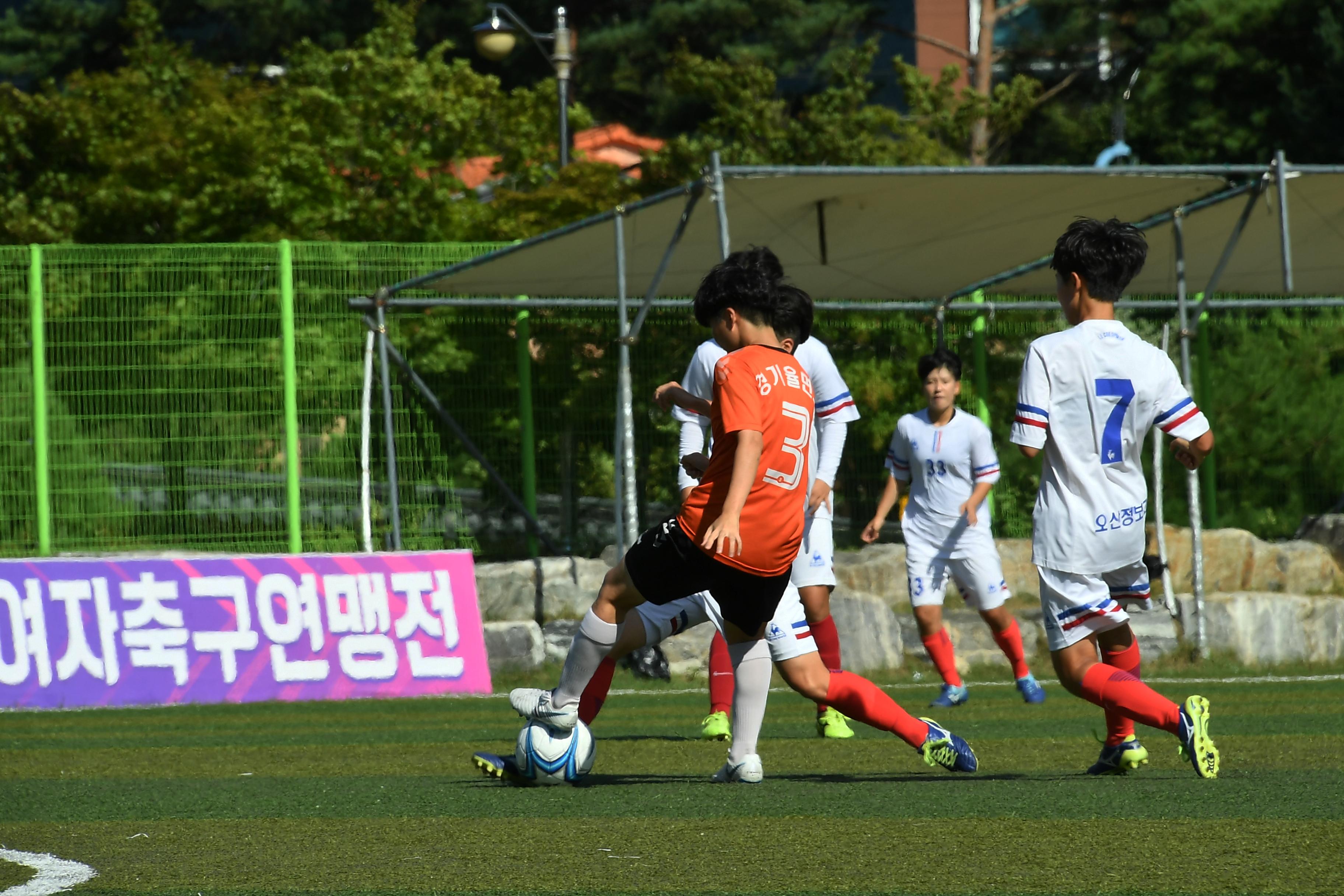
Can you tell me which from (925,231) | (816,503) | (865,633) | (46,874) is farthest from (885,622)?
(46,874)

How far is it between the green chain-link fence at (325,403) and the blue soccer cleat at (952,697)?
440cm

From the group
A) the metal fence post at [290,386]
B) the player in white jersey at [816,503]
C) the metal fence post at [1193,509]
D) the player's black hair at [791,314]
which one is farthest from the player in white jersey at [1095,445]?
the metal fence post at [290,386]

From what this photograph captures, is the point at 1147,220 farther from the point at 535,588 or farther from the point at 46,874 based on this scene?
the point at 46,874

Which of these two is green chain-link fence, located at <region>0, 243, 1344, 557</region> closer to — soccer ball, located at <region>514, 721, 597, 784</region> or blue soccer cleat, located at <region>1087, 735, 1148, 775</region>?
soccer ball, located at <region>514, 721, 597, 784</region>

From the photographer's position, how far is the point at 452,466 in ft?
42.5

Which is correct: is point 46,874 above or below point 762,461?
below

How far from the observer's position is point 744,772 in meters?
5.88

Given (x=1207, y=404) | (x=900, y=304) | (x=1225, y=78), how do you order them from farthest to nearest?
(x=1225, y=78) < (x=1207, y=404) < (x=900, y=304)

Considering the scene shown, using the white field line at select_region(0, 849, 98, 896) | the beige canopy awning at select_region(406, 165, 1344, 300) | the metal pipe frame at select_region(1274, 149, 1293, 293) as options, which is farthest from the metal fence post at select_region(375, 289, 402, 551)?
the white field line at select_region(0, 849, 98, 896)

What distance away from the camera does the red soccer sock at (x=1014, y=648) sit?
393 inches

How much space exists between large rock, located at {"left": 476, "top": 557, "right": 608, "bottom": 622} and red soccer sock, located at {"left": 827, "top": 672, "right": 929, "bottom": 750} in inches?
265

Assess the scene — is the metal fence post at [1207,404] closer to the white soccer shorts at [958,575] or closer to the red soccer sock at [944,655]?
the white soccer shorts at [958,575]

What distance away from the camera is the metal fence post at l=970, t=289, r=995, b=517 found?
14711mm

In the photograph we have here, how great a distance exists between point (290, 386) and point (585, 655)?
7.09 metres
